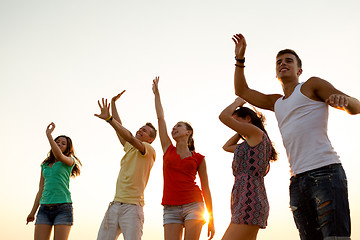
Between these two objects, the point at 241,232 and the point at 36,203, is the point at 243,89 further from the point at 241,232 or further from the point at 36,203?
the point at 36,203

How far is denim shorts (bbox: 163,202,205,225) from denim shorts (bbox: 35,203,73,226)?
2125 millimetres

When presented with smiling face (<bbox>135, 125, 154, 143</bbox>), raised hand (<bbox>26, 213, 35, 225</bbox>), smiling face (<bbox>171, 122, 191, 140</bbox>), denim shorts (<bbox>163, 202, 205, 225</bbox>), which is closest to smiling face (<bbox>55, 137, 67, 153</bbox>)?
raised hand (<bbox>26, 213, 35, 225</bbox>)

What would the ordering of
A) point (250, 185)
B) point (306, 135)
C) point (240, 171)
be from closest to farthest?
point (306, 135) → point (250, 185) → point (240, 171)

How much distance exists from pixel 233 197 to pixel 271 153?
2.91 feet

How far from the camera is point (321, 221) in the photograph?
124 inches

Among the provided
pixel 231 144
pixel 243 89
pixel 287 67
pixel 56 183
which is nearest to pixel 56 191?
pixel 56 183

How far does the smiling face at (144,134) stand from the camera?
7.43 meters

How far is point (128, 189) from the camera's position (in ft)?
21.4

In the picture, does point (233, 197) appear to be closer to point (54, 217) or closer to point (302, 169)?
point (302, 169)

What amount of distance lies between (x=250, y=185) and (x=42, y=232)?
439cm

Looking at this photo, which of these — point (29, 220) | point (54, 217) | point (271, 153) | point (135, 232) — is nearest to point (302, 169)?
point (271, 153)

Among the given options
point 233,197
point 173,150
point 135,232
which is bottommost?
point 135,232

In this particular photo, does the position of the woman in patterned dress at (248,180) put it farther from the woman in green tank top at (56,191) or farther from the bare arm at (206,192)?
the woman in green tank top at (56,191)

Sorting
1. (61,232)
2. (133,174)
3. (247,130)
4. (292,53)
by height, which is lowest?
(61,232)
